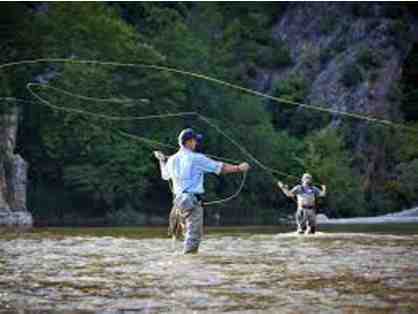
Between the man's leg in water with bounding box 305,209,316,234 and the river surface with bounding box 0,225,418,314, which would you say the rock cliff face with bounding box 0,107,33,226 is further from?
the river surface with bounding box 0,225,418,314

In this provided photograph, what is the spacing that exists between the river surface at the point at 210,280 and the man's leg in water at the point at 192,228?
0.79 feet

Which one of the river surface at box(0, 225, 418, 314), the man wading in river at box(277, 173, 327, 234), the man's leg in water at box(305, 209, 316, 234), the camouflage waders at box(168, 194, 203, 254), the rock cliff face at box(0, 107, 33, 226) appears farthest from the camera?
the rock cliff face at box(0, 107, 33, 226)

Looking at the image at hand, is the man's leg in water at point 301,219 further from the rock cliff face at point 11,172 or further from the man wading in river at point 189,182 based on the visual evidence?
the rock cliff face at point 11,172

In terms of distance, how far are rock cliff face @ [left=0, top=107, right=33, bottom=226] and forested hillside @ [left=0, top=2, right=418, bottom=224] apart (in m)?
1.16

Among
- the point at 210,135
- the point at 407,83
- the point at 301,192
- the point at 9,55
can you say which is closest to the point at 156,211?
the point at 210,135

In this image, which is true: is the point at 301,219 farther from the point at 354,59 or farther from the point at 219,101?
the point at 354,59

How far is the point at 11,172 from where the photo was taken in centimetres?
5622

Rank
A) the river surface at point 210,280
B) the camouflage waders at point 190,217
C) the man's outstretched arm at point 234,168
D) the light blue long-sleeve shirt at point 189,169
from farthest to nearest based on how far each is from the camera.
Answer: the camouflage waders at point 190,217 < the light blue long-sleeve shirt at point 189,169 < the man's outstretched arm at point 234,168 < the river surface at point 210,280

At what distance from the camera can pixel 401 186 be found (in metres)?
74.4

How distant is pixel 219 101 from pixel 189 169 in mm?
57807

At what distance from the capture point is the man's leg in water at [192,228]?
15.1 meters

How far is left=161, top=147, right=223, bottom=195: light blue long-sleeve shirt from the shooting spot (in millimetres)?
14914

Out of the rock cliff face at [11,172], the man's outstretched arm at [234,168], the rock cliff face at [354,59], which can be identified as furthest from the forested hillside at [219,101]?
the man's outstretched arm at [234,168]

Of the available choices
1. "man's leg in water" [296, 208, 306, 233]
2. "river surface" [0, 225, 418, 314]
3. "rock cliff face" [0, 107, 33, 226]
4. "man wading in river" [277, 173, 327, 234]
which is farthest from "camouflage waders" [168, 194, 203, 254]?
"rock cliff face" [0, 107, 33, 226]
